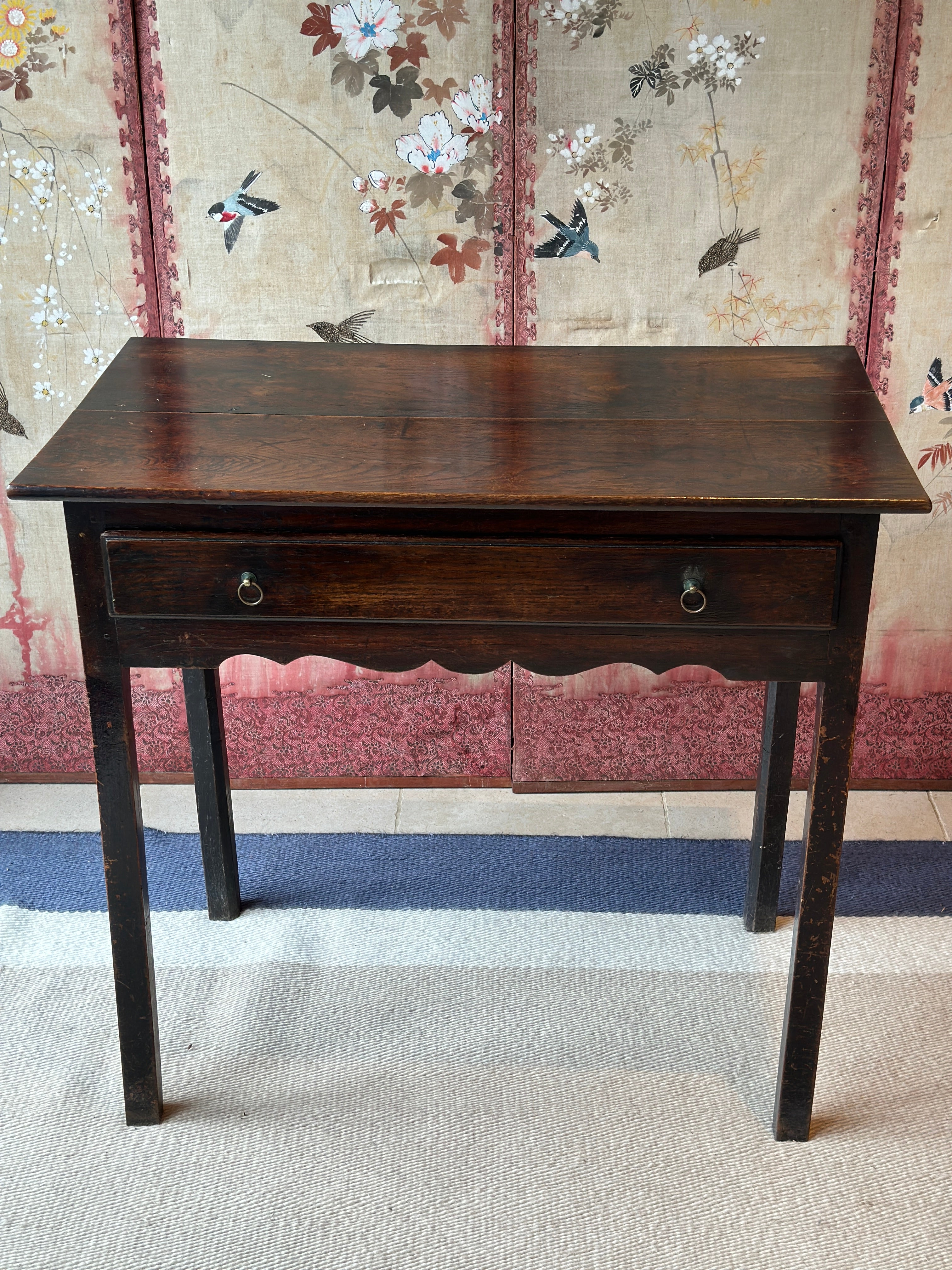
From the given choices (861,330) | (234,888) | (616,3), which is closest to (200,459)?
(234,888)

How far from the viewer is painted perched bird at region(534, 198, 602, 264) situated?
2170mm

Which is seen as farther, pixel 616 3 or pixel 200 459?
pixel 616 3

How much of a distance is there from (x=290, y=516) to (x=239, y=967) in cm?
93

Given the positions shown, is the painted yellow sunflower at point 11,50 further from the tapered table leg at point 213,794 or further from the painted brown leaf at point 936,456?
the painted brown leaf at point 936,456

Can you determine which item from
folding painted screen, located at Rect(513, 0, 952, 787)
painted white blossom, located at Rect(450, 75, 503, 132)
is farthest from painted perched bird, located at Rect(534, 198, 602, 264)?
painted white blossom, located at Rect(450, 75, 503, 132)

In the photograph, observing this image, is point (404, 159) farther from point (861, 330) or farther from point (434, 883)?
point (434, 883)

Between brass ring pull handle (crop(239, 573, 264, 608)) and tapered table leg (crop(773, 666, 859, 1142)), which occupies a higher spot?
brass ring pull handle (crop(239, 573, 264, 608))

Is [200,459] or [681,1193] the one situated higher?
[200,459]

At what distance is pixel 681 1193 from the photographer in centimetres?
172

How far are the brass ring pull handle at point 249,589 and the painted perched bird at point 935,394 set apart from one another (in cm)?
133

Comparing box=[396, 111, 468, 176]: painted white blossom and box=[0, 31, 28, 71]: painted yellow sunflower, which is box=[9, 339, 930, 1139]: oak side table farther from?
box=[0, 31, 28, 71]: painted yellow sunflower

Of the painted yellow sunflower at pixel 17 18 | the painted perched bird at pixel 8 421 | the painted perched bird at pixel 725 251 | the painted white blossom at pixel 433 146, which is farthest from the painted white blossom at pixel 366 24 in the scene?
the painted perched bird at pixel 8 421

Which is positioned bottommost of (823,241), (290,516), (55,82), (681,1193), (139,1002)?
(681,1193)

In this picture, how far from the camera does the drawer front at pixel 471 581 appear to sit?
4.97ft
